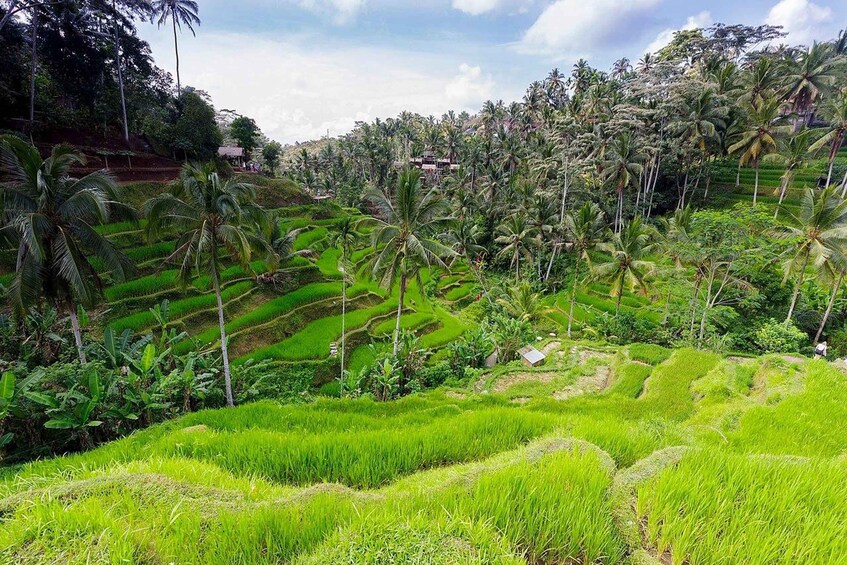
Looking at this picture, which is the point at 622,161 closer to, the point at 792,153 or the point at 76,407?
the point at 792,153

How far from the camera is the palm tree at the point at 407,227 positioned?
13.9 metres

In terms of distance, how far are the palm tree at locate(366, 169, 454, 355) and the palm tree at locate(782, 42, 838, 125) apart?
4131 cm

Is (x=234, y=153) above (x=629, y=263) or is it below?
above

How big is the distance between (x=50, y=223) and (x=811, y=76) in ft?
173

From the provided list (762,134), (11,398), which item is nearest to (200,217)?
(11,398)

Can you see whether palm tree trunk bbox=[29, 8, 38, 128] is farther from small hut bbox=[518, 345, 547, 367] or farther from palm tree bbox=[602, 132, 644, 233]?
palm tree bbox=[602, 132, 644, 233]

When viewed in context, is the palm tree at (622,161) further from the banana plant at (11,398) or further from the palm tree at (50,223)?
the banana plant at (11,398)

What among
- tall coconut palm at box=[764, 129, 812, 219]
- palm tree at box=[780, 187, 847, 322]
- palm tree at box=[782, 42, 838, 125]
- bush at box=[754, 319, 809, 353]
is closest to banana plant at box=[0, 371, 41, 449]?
bush at box=[754, 319, 809, 353]

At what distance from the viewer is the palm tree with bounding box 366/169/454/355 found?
1390cm

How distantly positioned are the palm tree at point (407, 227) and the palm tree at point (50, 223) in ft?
25.7

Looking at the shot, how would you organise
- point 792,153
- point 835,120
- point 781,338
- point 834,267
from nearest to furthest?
point 781,338, point 834,267, point 835,120, point 792,153

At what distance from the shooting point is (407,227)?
14.4m

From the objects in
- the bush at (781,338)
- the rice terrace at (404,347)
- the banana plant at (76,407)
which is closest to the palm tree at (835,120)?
the rice terrace at (404,347)

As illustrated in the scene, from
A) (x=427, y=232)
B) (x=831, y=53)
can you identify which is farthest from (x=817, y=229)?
(x=831, y=53)
